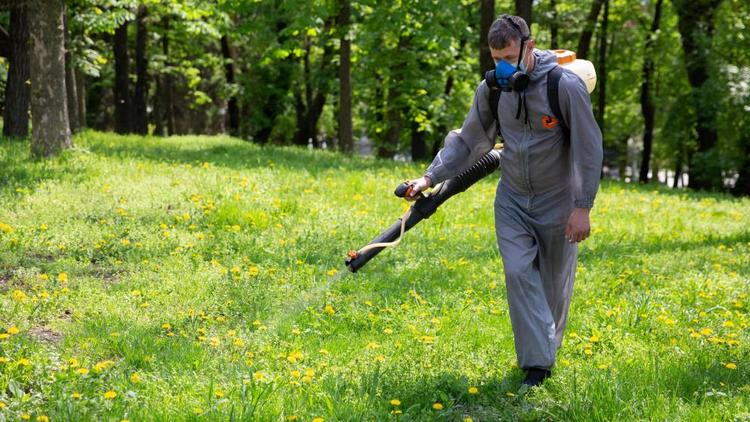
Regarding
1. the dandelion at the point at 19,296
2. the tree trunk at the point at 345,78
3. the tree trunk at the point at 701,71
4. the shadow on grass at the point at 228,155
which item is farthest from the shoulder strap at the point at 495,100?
the tree trunk at the point at 701,71

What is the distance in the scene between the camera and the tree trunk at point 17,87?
14.5 metres

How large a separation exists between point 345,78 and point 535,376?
47.2ft

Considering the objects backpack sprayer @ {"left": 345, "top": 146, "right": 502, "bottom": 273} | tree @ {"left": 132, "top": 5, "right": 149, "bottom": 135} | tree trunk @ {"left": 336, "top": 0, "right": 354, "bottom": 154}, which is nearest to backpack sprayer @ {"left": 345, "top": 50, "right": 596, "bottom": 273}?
backpack sprayer @ {"left": 345, "top": 146, "right": 502, "bottom": 273}

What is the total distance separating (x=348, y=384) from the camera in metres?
4.60

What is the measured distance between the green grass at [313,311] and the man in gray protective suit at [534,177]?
0.45 metres

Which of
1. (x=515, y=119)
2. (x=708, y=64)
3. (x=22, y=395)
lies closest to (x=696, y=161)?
(x=708, y=64)

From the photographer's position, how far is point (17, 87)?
14.8 meters

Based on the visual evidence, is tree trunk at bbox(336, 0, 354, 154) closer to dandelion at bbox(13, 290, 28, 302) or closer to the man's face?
dandelion at bbox(13, 290, 28, 302)

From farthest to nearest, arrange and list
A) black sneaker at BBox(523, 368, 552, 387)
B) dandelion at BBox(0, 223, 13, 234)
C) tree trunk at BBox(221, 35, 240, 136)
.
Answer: tree trunk at BBox(221, 35, 240, 136) → dandelion at BBox(0, 223, 13, 234) → black sneaker at BBox(523, 368, 552, 387)

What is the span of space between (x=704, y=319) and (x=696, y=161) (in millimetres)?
16671

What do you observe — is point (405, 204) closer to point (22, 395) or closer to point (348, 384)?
point (348, 384)

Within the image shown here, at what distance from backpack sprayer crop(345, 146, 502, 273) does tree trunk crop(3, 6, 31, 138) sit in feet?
39.1

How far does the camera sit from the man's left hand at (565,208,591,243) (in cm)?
452

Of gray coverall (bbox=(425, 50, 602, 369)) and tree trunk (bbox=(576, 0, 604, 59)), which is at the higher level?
tree trunk (bbox=(576, 0, 604, 59))
